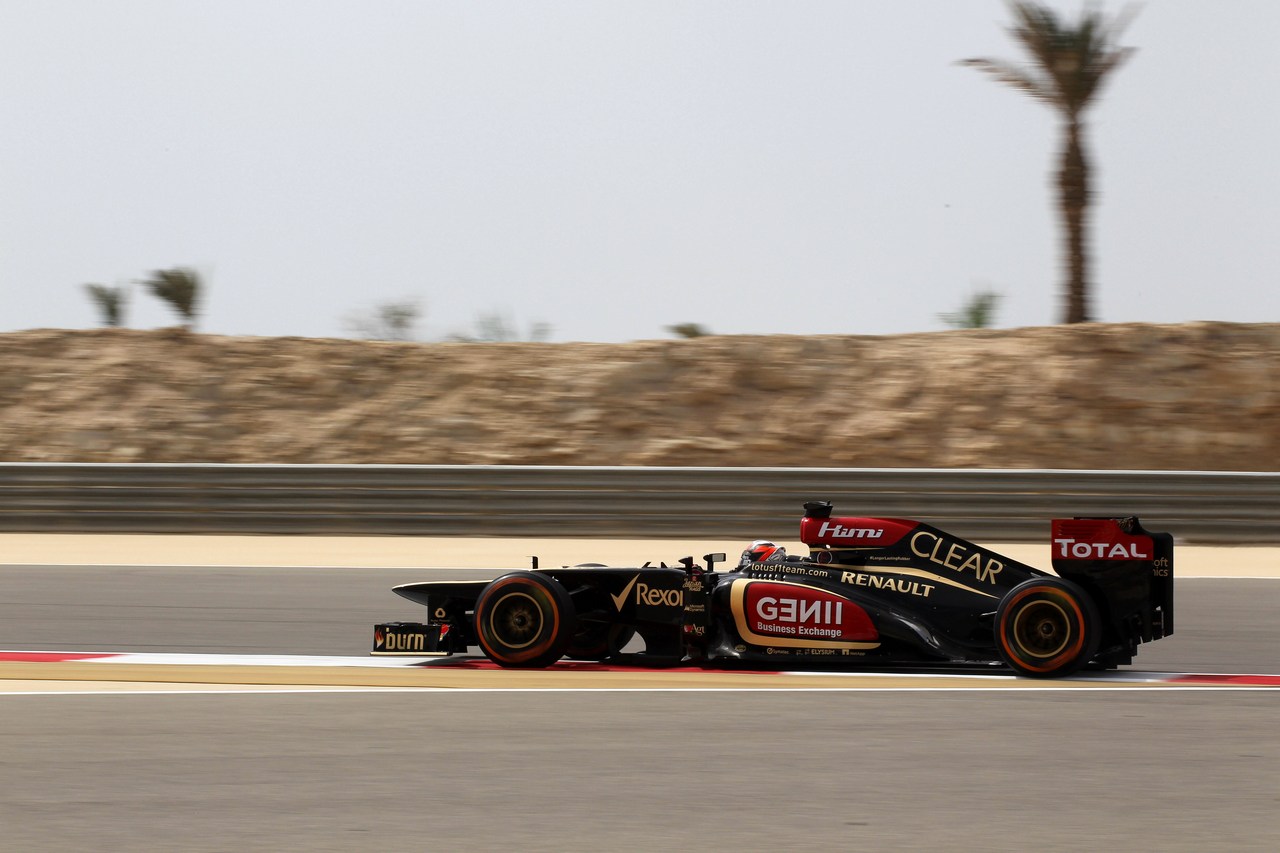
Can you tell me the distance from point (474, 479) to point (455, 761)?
1012 centimetres

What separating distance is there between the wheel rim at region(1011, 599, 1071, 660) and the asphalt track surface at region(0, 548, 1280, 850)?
10.7 inches

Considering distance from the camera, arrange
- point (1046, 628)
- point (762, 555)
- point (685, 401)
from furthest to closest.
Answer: point (685, 401)
point (762, 555)
point (1046, 628)

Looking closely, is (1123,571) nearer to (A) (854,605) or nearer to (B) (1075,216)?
(A) (854,605)

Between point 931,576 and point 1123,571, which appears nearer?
point 1123,571

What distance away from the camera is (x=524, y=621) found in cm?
798

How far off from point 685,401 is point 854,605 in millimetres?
13611

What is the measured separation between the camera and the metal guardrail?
15156 mm

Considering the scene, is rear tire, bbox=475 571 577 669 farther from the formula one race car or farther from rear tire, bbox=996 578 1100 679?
rear tire, bbox=996 578 1100 679

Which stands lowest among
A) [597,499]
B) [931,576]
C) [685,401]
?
[931,576]

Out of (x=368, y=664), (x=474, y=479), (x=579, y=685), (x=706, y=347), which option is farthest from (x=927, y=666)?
(x=706, y=347)

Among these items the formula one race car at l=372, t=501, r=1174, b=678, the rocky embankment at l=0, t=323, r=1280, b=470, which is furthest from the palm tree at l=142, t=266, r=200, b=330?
the formula one race car at l=372, t=501, r=1174, b=678

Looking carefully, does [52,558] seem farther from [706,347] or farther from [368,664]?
[706,347]

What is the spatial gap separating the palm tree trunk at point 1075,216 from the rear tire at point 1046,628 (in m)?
16.3


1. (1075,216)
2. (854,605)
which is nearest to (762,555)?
(854,605)
